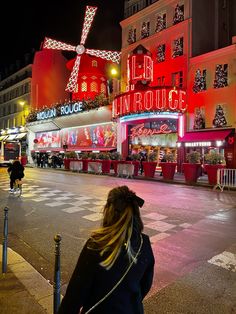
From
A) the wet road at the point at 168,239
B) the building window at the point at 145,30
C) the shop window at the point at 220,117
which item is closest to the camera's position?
the wet road at the point at 168,239

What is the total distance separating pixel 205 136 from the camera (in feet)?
70.0

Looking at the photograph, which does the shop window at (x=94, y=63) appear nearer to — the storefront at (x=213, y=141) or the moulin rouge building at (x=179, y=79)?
the moulin rouge building at (x=179, y=79)

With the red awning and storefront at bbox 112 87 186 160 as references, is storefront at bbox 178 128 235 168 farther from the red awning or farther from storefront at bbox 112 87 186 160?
storefront at bbox 112 87 186 160

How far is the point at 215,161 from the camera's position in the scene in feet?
51.4

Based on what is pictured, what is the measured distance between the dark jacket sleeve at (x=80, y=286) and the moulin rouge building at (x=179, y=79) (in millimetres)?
19621

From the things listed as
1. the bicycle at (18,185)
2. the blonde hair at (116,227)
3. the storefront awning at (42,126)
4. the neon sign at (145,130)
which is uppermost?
the storefront awning at (42,126)

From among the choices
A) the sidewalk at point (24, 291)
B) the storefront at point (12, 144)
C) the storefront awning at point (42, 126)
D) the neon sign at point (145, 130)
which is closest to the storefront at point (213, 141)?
the neon sign at point (145, 130)

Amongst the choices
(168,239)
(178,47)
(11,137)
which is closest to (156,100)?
(178,47)

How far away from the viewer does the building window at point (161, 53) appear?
83.7ft

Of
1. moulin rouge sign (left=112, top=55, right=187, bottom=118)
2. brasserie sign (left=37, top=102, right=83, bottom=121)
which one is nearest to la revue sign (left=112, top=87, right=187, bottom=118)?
moulin rouge sign (left=112, top=55, right=187, bottom=118)

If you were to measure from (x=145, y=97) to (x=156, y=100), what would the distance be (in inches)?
36.2

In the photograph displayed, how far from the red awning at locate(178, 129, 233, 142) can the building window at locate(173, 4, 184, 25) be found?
29.2 feet

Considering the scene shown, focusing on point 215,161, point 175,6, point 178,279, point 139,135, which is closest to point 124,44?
point 175,6

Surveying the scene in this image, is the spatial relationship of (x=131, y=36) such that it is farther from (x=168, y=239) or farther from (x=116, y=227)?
(x=116, y=227)
